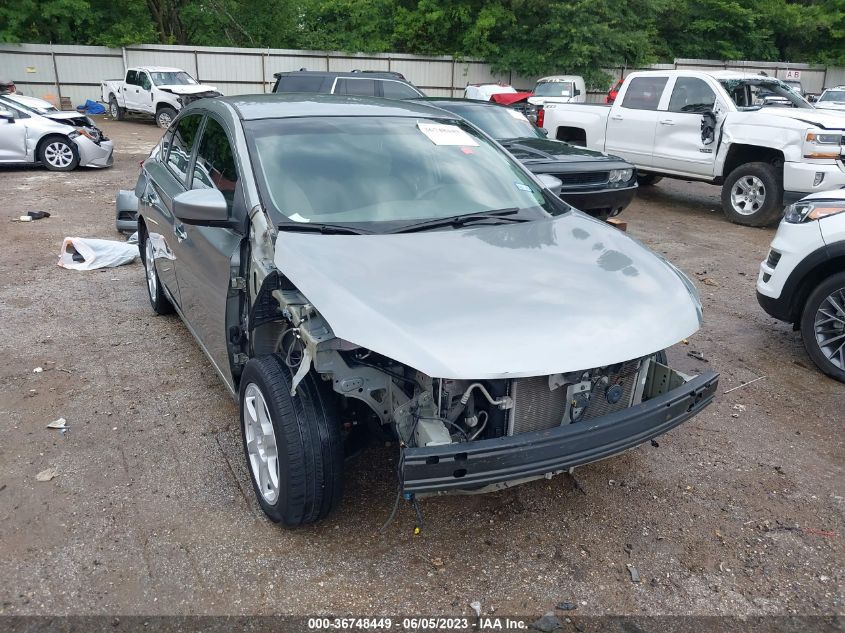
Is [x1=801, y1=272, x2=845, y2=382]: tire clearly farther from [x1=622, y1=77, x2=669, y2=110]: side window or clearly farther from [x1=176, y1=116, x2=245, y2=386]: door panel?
[x1=622, y1=77, x2=669, y2=110]: side window

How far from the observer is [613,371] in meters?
2.79

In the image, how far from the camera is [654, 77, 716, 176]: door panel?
993cm

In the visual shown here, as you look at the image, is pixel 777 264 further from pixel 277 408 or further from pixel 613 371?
pixel 277 408

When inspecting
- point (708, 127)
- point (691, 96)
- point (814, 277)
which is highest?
point (691, 96)

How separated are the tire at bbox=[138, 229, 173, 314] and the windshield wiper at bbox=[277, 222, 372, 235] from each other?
8.56ft

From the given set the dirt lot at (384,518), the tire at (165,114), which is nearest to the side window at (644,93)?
the dirt lot at (384,518)

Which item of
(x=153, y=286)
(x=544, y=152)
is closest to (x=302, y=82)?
(x=544, y=152)

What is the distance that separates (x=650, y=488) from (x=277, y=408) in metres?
1.91

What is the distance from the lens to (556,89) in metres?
21.5

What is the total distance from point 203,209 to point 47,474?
158cm

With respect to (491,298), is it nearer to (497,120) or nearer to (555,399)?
(555,399)

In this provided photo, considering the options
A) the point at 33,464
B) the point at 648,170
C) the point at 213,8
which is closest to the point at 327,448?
the point at 33,464

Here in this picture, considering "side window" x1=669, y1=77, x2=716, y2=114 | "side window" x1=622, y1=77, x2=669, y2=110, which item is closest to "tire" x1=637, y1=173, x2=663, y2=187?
"side window" x1=622, y1=77, x2=669, y2=110

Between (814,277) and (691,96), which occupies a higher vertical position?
(691,96)
